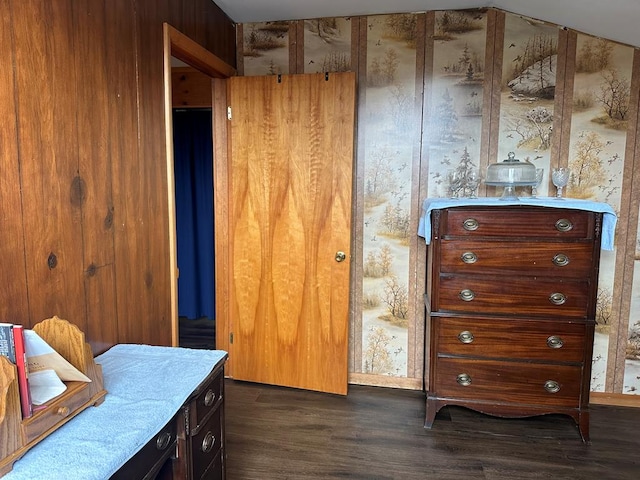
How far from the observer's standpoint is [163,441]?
123 cm

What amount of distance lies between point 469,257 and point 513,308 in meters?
0.36

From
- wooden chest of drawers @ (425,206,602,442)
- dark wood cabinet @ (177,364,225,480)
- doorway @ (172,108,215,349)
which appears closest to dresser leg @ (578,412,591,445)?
wooden chest of drawers @ (425,206,602,442)

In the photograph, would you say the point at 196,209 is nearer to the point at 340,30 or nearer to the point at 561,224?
the point at 340,30

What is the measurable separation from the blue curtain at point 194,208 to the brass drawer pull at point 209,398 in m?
2.95

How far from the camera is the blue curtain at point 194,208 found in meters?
4.27

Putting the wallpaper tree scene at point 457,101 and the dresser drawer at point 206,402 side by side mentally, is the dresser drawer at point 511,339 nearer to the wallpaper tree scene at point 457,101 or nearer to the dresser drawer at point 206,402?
the wallpaper tree scene at point 457,101

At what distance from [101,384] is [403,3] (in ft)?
8.30

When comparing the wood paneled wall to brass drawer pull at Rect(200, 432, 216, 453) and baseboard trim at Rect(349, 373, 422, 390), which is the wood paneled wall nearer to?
brass drawer pull at Rect(200, 432, 216, 453)

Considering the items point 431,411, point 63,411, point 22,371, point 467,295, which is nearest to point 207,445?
point 63,411

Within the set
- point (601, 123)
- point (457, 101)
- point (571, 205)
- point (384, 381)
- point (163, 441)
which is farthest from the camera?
point (384, 381)

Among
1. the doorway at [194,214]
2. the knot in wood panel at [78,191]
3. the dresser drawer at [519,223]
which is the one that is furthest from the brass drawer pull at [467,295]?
the doorway at [194,214]

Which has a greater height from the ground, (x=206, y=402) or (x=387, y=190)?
(x=387, y=190)

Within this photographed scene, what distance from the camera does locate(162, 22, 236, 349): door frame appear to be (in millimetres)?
2037

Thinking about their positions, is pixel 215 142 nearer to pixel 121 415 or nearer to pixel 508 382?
pixel 121 415
